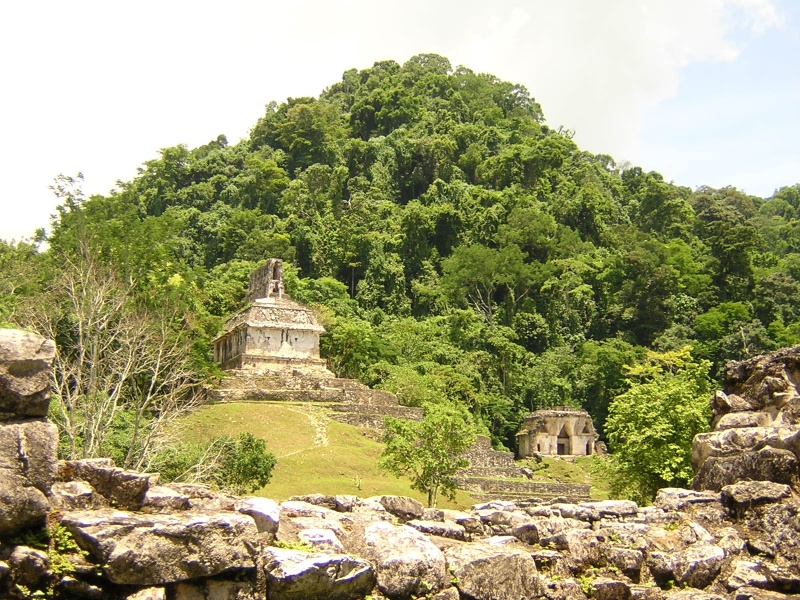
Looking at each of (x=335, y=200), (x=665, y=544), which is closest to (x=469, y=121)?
(x=335, y=200)

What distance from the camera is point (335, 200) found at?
8725cm

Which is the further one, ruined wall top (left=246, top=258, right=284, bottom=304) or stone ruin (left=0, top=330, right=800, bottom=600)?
ruined wall top (left=246, top=258, right=284, bottom=304)

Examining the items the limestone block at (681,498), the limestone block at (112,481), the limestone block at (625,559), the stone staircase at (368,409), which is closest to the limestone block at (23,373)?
the limestone block at (112,481)

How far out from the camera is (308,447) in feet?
122

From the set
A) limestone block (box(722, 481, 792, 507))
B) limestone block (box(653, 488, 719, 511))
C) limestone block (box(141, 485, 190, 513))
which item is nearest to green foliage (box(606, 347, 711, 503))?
limestone block (box(653, 488, 719, 511))

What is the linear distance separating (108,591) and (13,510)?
1453mm

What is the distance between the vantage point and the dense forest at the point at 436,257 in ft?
149

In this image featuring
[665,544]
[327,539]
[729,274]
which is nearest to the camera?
[327,539]

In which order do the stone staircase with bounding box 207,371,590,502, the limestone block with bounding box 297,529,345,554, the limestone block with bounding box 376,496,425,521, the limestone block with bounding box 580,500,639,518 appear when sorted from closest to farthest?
the limestone block with bounding box 297,529,345,554 < the limestone block with bounding box 376,496,425,521 < the limestone block with bounding box 580,500,639,518 < the stone staircase with bounding box 207,371,590,502

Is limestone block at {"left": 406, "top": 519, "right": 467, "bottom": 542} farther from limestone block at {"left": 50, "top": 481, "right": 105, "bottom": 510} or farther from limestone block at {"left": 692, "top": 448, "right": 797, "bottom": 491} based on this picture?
limestone block at {"left": 692, "top": 448, "right": 797, "bottom": 491}

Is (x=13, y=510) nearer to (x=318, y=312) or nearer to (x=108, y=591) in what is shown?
(x=108, y=591)

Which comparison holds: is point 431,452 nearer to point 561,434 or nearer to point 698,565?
point 698,565

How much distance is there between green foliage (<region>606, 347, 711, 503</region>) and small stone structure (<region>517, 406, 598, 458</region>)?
902 inches

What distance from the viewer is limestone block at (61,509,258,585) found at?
11.2m
